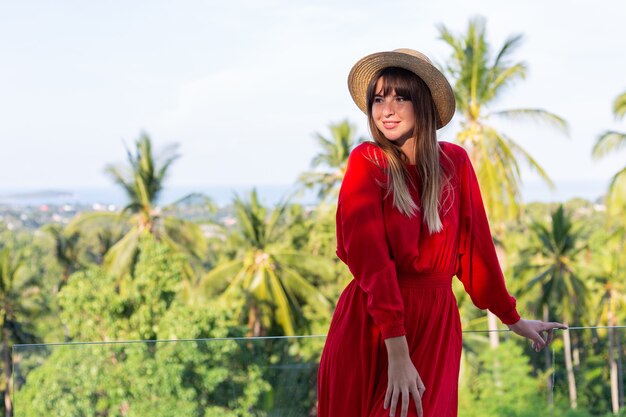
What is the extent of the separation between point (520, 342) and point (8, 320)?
29955 mm

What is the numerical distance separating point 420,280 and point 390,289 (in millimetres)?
113

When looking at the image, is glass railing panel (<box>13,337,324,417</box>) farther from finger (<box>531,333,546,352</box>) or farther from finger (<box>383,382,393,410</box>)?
finger (<box>383,382,393,410</box>)

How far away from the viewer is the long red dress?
1.97 m

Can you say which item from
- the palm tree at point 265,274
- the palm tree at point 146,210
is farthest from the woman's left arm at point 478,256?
the palm tree at point 146,210

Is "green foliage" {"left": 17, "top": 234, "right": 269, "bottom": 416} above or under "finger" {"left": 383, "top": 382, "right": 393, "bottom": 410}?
under

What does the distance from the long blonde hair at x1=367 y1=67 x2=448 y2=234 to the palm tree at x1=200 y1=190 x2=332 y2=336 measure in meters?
24.3

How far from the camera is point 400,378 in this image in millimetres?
1952

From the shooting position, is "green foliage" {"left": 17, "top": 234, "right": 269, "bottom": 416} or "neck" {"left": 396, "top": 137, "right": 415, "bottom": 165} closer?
"neck" {"left": 396, "top": 137, "right": 415, "bottom": 165}

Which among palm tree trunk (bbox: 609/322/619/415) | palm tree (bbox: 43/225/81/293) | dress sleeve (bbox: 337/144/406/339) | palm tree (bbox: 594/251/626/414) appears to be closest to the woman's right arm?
dress sleeve (bbox: 337/144/406/339)

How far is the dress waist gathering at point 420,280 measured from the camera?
2027 millimetres

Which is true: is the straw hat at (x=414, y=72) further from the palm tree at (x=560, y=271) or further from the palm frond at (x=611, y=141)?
the palm tree at (x=560, y=271)

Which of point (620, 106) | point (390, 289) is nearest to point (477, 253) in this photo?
point (390, 289)

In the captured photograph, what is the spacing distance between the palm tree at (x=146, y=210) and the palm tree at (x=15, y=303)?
2987mm

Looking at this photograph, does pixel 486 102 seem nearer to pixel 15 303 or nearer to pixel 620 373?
pixel 15 303
